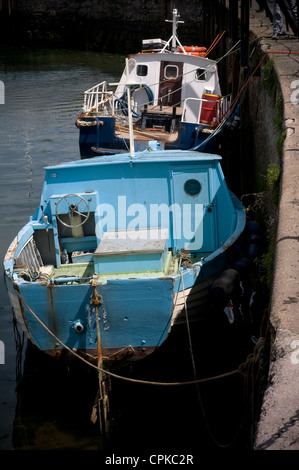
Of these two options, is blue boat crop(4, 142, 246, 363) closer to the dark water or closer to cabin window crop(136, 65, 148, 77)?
the dark water

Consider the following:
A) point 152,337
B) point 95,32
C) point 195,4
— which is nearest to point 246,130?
point 152,337

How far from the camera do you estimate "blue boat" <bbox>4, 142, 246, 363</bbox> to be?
752cm

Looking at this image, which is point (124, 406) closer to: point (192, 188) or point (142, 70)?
point (192, 188)

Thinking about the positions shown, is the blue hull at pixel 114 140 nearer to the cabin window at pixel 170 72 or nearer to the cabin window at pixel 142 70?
the cabin window at pixel 142 70

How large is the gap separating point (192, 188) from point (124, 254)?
1.95m

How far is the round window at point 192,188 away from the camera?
31.2 ft

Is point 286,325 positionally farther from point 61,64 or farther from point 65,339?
point 61,64

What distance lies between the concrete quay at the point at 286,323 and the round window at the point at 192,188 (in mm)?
1342

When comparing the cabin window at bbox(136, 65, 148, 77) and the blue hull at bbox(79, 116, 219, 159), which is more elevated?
the cabin window at bbox(136, 65, 148, 77)

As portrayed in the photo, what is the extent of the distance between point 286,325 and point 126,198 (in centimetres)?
463

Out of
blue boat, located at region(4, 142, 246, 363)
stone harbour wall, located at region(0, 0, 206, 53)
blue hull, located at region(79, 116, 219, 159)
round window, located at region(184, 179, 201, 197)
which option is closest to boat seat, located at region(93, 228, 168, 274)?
blue boat, located at region(4, 142, 246, 363)

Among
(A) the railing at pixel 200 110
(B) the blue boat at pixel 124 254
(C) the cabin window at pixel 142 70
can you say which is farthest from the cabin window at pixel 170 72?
(B) the blue boat at pixel 124 254

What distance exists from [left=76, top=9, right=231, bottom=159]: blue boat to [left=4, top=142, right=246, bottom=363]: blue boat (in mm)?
3262

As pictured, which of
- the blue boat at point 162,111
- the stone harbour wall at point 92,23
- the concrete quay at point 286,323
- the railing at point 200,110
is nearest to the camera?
the concrete quay at point 286,323
